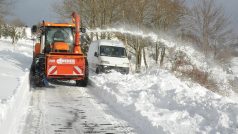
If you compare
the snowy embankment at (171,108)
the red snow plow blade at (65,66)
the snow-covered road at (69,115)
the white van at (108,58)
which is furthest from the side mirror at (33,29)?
the white van at (108,58)

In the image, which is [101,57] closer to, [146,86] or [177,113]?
[146,86]

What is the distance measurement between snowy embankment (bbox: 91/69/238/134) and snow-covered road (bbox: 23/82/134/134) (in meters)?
0.39

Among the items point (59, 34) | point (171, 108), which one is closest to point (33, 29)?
point (59, 34)

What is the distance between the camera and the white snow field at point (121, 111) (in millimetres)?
7312

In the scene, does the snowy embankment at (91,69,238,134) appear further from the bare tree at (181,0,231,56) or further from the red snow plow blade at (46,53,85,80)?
the bare tree at (181,0,231,56)

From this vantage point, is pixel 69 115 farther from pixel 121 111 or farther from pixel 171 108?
pixel 171 108

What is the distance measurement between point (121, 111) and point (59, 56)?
5053mm

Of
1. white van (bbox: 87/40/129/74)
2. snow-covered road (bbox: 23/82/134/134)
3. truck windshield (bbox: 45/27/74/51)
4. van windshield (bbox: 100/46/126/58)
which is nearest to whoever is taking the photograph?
snow-covered road (bbox: 23/82/134/134)

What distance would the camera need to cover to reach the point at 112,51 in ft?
70.1

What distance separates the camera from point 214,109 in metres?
7.86

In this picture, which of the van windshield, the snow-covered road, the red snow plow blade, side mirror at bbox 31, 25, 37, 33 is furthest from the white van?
the snow-covered road

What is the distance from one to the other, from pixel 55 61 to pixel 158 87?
425 centimetres

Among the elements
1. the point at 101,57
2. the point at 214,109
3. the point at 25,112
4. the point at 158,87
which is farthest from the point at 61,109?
the point at 101,57

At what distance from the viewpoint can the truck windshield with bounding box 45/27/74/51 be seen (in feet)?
51.8
